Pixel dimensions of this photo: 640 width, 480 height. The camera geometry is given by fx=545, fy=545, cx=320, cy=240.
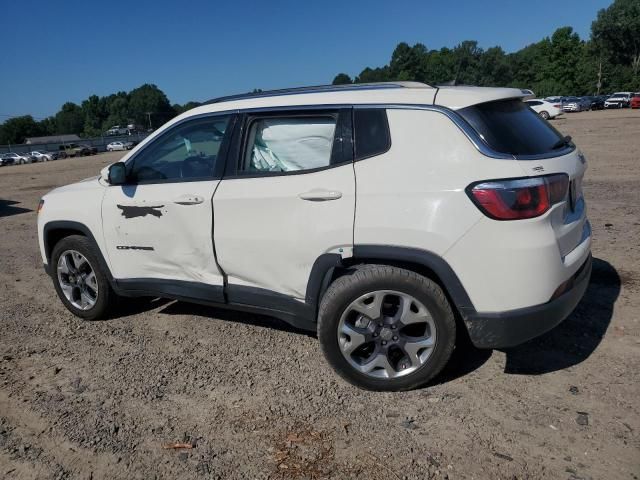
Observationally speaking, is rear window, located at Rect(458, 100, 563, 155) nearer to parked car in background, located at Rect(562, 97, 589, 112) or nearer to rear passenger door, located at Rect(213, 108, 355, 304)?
rear passenger door, located at Rect(213, 108, 355, 304)

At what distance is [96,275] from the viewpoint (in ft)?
15.1

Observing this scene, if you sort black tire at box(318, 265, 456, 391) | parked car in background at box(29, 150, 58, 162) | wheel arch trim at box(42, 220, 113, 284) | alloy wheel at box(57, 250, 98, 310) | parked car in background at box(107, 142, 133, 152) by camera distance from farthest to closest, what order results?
parked car in background at box(107, 142, 133, 152) < parked car in background at box(29, 150, 58, 162) < alloy wheel at box(57, 250, 98, 310) < wheel arch trim at box(42, 220, 113, 284) < black tire at box(318, 265, 456, 391)

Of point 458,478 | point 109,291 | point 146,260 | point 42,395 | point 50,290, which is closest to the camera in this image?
point 458,478

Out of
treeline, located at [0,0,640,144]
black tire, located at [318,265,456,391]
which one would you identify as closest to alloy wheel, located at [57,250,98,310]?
black tire, located at [318,265,456,391]

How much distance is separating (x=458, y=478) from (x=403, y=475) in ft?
0.86

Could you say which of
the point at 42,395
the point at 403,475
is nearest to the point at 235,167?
the point at 42,395

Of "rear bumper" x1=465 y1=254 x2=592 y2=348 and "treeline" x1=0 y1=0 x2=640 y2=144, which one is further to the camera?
"treeline" x1=0 y1=0 x2=640 y2=144

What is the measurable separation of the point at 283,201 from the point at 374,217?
0.64 m

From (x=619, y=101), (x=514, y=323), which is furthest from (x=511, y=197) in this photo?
(x=619, y=101)

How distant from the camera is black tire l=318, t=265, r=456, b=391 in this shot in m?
3.16

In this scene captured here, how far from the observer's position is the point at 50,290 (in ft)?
19.0

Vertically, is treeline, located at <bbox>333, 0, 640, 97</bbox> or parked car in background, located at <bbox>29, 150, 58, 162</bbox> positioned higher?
treeline, located at <bbox>333, 0, 640, 97</bbox>

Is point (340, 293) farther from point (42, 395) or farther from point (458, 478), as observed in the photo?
point (42, 395)

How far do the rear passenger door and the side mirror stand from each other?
3.02 ft
